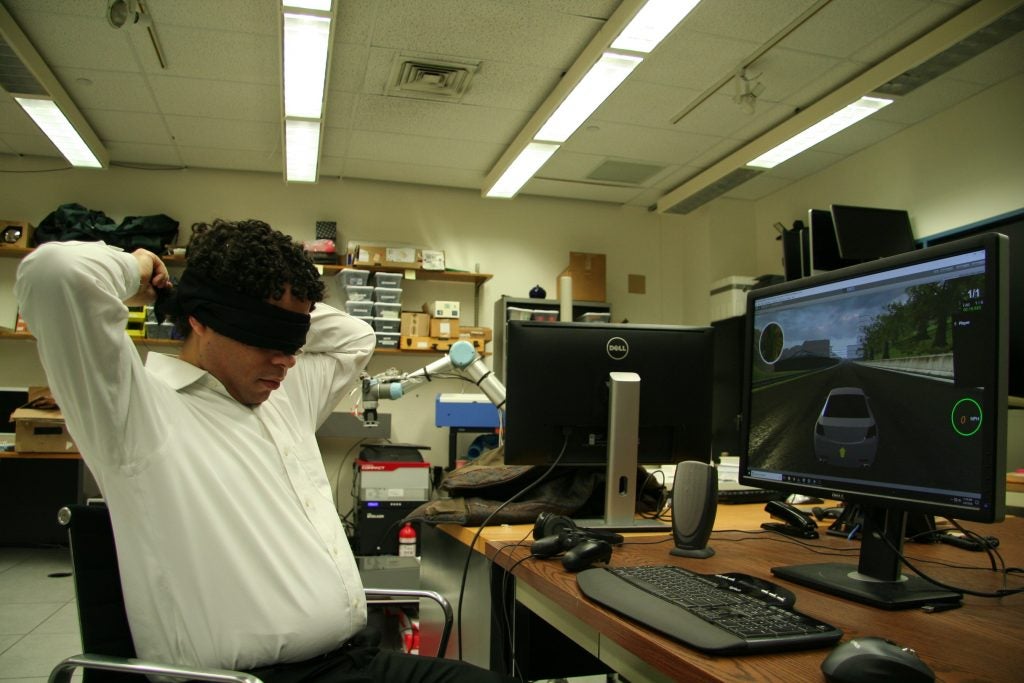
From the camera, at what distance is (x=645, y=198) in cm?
610

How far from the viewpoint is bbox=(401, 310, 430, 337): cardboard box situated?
5.35 meters

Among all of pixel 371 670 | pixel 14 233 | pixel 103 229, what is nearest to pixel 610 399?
pixel 371 670

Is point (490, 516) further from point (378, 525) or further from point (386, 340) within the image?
point (386, 340)

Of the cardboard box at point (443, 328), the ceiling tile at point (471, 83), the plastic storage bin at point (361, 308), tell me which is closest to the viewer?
the ceiling tile at point (471, 83)

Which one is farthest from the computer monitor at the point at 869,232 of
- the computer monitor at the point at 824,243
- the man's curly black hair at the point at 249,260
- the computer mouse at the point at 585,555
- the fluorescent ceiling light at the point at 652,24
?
the man's curly black hair at the point at 249,260

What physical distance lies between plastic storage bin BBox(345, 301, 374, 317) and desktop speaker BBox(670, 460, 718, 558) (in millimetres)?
4140

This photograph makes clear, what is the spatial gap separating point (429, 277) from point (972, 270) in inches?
194

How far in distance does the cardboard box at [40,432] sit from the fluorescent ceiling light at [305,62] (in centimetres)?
240

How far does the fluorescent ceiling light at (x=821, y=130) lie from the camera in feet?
12.9

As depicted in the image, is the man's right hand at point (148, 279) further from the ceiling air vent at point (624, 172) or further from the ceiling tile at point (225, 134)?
the ceiling air vent at point (624, 172)

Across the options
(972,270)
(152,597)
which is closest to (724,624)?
(972,270)

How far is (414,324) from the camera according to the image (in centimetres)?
538

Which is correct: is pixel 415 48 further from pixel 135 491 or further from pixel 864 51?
pixel 135 491

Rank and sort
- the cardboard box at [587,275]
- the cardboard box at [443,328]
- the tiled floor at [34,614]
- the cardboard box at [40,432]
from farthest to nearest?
1. the cardboard box at [587,275]
2. the cardboard box at [443,328]
3. the cardboard box at [40,432]
4. the tiled floor at [34,614]
